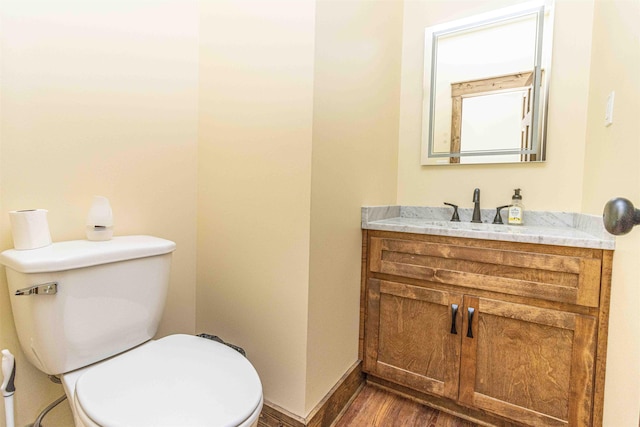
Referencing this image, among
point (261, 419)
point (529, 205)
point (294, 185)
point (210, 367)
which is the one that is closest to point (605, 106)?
point (529, 205)

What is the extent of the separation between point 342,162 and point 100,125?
2.90 ft

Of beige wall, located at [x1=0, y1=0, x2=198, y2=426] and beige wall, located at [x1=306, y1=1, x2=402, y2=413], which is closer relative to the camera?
beige wall, located at [x1=0, y1=0, x2=198, y2=426]

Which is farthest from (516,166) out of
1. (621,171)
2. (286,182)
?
(286,182)

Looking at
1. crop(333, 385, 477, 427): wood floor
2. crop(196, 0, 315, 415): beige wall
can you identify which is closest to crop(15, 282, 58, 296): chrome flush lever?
crop(196, 0, 315, 415): beige wall

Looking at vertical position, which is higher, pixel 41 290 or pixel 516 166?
pixel 516 166

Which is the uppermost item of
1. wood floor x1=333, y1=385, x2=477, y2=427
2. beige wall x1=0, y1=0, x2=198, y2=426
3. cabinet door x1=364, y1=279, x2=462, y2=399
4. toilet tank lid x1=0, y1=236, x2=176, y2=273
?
beige wall x1=0, y1=0, x2=198, y2=426

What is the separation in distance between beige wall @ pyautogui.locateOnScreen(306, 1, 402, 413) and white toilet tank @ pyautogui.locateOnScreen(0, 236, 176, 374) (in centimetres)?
56

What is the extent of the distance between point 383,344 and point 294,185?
0.86m

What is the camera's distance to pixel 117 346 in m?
0.94

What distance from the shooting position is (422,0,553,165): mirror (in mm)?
1444

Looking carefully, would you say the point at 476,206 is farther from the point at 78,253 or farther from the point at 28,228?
the point at 28,228

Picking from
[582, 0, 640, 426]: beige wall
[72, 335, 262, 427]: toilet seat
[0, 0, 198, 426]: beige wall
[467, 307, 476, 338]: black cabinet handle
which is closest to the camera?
[72, 335, 262, 427]: toilet seat

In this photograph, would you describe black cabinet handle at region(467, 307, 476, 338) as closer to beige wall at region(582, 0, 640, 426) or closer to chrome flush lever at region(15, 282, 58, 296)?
beige wall at region(582, 0, 640, 426)

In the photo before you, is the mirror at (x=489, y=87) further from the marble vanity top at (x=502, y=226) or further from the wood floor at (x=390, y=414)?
the wood floor at (x=390, y=414)
